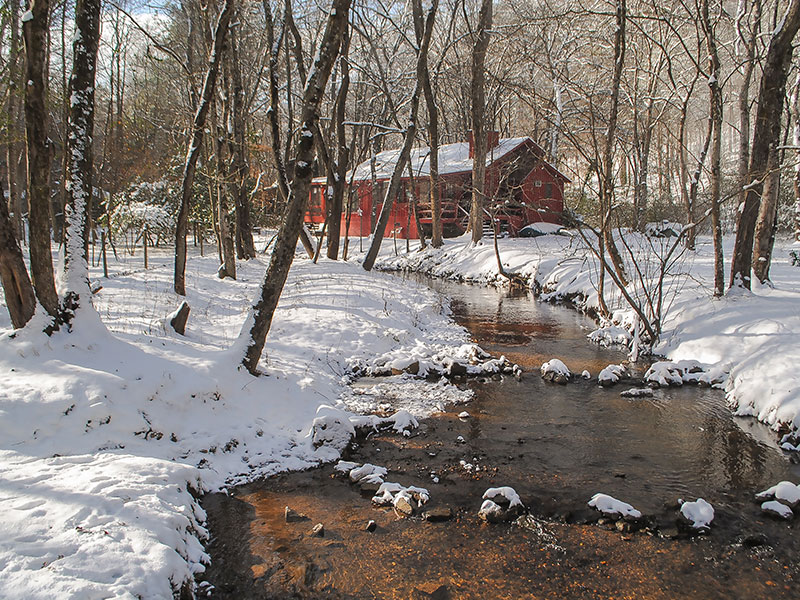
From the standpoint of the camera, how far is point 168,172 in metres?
24.7

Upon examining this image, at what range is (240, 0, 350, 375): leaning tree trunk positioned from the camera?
653 cm

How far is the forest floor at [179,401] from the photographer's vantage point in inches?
135

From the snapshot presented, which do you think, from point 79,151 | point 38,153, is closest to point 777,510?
point 79,151

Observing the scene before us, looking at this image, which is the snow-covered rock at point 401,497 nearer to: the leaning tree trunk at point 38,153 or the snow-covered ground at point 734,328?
the leaning tree trunk at point 38,153

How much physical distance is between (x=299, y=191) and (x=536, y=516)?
455cm

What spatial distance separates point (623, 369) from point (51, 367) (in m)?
7.95

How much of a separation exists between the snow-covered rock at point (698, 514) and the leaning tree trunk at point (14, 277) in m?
6.82

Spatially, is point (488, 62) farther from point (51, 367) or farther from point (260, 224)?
point (51, 367)

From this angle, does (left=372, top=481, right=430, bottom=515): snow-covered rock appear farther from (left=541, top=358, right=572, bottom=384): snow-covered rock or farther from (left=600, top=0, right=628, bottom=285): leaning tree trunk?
(left=600, top=0, right=628, bottom=285): leaning tree trunk

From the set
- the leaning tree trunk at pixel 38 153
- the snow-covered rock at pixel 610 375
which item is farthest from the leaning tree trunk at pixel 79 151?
the snow-covered rock at pixel 610 375

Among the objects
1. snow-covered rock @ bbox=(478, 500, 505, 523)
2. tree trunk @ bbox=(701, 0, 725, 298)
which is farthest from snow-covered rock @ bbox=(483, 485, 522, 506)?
tree trunk @ bbox=(701, 0, 725, 298)

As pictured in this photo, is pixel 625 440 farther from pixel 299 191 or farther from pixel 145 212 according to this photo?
pixel 145 212

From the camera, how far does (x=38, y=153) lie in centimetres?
584

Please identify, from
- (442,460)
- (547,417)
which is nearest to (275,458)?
(442,460)
